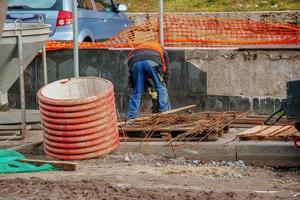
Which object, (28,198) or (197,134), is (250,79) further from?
(28,198)

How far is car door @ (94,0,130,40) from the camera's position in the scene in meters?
15.4

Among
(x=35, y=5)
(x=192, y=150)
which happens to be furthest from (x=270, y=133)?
(x=35, y=5)

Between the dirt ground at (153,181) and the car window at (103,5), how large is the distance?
21.4 ft

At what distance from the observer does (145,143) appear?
9.70m

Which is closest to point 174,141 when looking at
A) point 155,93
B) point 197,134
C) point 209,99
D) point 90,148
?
point 197,134

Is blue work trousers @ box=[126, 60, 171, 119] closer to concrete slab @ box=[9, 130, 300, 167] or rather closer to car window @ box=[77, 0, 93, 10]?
concrete slab @ box=[9, 130, 300, 167]

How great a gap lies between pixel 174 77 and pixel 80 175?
426 centimetres

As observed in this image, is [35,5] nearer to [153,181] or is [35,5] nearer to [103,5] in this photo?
[103,5]

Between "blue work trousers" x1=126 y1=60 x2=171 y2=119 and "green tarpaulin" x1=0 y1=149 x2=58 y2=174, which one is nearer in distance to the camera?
"green tarpaulin" x1=0 y1=149 x2=58 y2=174

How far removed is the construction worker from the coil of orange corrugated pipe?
1.67 m

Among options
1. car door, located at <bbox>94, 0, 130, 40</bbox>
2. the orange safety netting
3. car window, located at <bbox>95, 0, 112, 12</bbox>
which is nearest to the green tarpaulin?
the orange safety netting

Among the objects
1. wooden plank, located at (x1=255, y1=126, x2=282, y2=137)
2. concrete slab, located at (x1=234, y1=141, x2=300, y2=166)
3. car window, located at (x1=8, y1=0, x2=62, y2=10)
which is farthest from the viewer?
car window, located at (x1=8, y1=0, x2=62, y2=10)

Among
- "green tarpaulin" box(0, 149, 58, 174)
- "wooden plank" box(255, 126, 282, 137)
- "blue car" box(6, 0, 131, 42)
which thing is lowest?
"green tarpaulin" box(0, 149, 58, 174)

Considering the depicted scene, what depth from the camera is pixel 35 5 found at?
1338 cm
